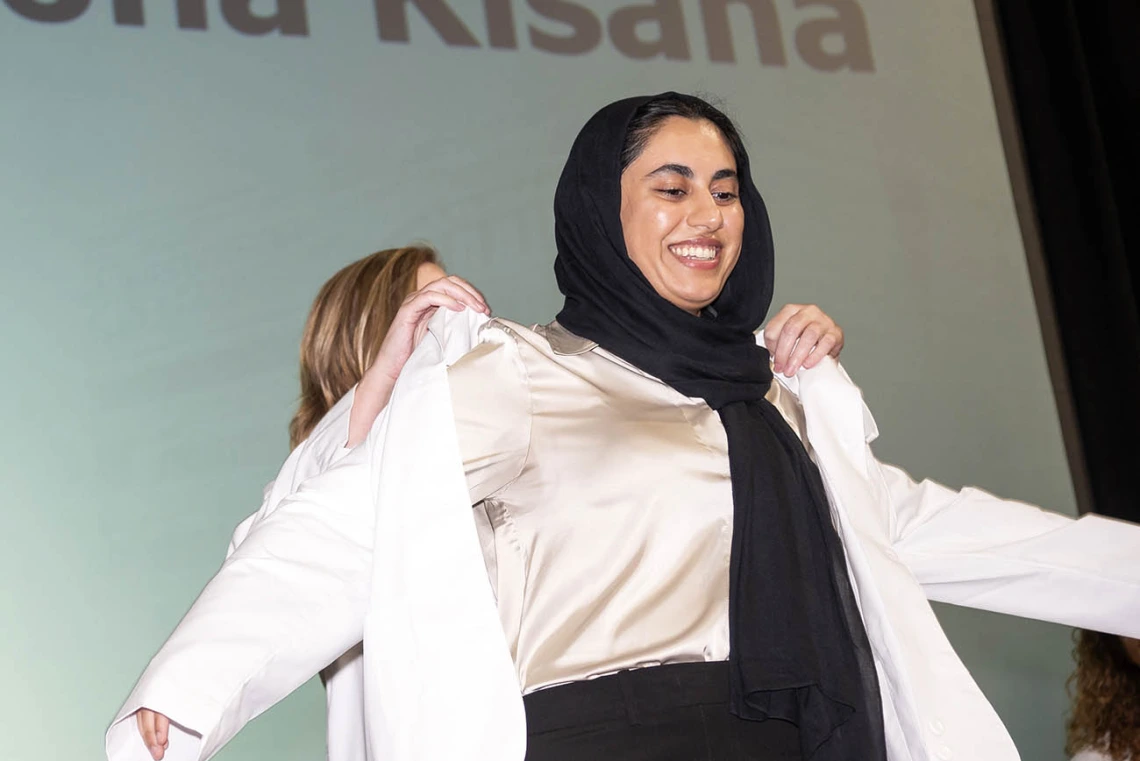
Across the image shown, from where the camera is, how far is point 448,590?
1.42m

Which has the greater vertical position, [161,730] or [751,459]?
[751,459]

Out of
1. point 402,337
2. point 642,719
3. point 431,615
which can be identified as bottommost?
point 642,719

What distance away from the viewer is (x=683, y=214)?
66.5 inches

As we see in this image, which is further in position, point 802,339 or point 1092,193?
point 1092,193

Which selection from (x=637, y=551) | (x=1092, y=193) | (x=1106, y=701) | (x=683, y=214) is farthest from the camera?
(x=1092, y=193)

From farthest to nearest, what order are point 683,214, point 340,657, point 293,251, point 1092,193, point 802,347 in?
point 1092,193 < point 293,251 < point 340,657 < point 802,347 < point 683,214

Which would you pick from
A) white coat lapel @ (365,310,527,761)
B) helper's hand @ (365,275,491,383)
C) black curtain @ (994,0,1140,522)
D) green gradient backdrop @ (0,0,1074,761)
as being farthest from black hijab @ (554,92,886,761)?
black curtain @ (994,0,1140,522)

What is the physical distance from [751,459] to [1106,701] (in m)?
1.49

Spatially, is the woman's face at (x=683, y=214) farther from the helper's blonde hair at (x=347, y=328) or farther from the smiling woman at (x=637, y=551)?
the helper's blonde hair at (x=347, y=328)

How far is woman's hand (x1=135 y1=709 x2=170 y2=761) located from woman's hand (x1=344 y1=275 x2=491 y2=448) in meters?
0.60

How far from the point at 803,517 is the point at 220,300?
5.22 feet

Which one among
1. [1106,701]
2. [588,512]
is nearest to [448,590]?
[588,512]

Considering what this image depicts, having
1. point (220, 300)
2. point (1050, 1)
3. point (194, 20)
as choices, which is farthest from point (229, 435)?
point (1050, 1)

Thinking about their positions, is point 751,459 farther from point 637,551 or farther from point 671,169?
point 671,169
